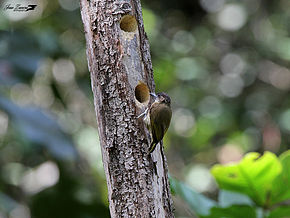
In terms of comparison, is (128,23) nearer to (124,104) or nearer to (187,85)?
(124,104)

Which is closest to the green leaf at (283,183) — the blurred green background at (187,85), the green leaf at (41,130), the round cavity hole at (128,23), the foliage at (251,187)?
the foliage at (251,187)

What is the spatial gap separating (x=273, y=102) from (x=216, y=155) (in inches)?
43.5

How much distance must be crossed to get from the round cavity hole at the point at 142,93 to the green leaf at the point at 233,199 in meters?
0.93

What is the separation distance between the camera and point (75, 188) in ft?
14.1

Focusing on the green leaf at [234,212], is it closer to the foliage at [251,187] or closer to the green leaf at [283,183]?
the foliage at [251,187]

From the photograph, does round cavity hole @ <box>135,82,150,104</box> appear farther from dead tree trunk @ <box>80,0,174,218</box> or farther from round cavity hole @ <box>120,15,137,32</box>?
round cavity hole @ <box>120,15,137,32</box>

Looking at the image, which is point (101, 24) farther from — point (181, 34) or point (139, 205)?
point (181, 34)

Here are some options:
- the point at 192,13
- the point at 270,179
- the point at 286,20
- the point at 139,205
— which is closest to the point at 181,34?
the point at 192,13

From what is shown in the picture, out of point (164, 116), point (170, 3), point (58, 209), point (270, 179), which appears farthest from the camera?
point (170, 3)

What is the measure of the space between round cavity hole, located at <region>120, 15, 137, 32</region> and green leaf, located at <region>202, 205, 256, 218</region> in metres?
1.16

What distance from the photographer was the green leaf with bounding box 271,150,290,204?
2822mm

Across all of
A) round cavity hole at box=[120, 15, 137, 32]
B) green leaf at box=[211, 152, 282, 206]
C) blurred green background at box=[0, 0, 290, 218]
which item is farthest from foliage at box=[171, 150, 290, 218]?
blurred green background at box=[0, 0, 290, 218]

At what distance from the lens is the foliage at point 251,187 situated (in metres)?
2.83

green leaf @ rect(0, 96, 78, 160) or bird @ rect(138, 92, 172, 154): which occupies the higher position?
green leaf @ rect(0, 96, 78, 160)
